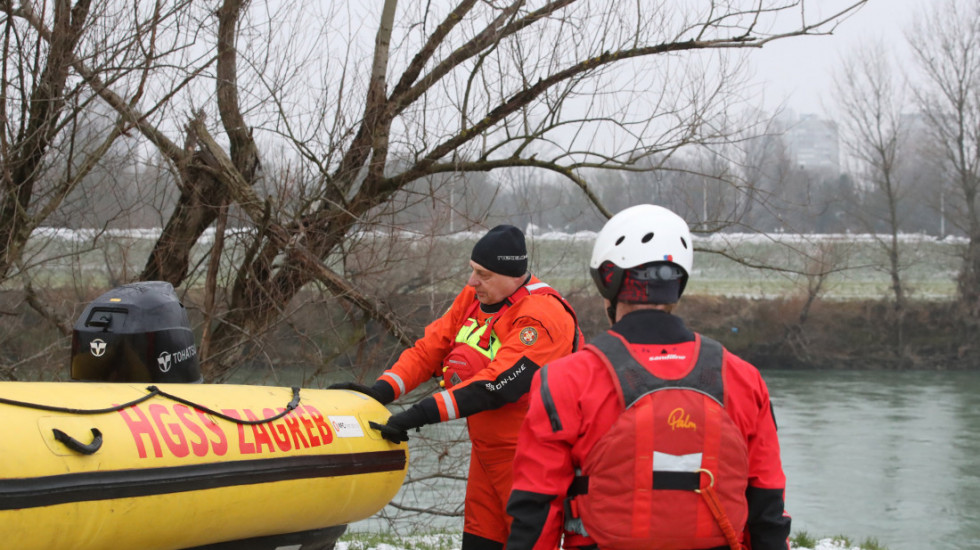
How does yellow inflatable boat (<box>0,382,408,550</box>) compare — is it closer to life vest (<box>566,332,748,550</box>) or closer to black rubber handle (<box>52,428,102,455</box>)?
black rubber handle (<box>52,428,102,455</box>)

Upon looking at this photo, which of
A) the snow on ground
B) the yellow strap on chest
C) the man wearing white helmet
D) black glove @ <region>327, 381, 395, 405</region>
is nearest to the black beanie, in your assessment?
the yellow strap on chest

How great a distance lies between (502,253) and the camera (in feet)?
12.0

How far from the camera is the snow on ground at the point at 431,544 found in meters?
6.23

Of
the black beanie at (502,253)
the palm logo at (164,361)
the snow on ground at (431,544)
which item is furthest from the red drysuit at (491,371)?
the snow on ground at (431,544)

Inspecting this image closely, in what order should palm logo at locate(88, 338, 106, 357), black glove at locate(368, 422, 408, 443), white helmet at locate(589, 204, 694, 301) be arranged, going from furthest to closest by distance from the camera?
black glove at locate(368, 422, 408, 443)
palm logo at locate(88, 338, 106, 357)
white helmet at locate(589, 204, 694, 301)

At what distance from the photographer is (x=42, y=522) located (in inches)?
98.3

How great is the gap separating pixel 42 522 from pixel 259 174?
15.4 ft

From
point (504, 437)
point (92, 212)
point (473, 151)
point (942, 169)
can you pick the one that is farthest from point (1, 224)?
point (942, 169)

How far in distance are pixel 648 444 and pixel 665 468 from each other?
0.24ft

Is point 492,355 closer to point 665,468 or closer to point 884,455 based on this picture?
point 665,468

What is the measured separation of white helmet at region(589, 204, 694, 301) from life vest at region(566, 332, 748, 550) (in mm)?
251

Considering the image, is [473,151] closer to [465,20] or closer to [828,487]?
[465,20]

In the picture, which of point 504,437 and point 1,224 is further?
point 1,224

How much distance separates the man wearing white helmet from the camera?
88.1 inches
